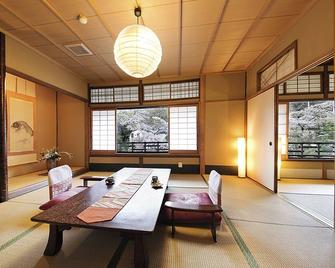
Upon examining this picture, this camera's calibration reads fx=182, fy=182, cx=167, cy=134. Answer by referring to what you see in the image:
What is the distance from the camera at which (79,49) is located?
356 centimetres

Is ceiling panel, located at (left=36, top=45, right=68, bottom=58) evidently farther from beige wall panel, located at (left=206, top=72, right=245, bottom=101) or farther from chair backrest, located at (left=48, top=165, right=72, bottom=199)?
beige wall panel, located at (left=206, top=72, right=245, bottom=101)

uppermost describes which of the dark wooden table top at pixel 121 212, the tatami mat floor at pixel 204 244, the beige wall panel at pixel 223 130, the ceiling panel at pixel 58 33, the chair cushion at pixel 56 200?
the ceiling panel at pixel 58 33

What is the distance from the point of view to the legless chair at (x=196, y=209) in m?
1.81

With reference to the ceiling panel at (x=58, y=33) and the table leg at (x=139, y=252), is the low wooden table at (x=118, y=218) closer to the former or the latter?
the table leg at (x=139, y=252)

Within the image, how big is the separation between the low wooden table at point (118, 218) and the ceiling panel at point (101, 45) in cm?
257

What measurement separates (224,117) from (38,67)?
174 inches

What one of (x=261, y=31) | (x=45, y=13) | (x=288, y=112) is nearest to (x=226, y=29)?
(x=261, y=31)

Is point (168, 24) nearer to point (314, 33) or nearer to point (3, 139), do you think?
point (314, 33)

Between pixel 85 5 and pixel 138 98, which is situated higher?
pixel 85 5

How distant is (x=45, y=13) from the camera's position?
2.53m

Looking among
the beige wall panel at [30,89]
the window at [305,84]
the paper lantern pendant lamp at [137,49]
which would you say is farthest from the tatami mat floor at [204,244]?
the window at [305,84]

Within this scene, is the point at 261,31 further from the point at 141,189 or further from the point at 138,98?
the point at 138,98

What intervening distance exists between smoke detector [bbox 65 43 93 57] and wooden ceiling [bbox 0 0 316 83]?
10 centimetres

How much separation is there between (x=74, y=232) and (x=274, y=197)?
318 centimetres
